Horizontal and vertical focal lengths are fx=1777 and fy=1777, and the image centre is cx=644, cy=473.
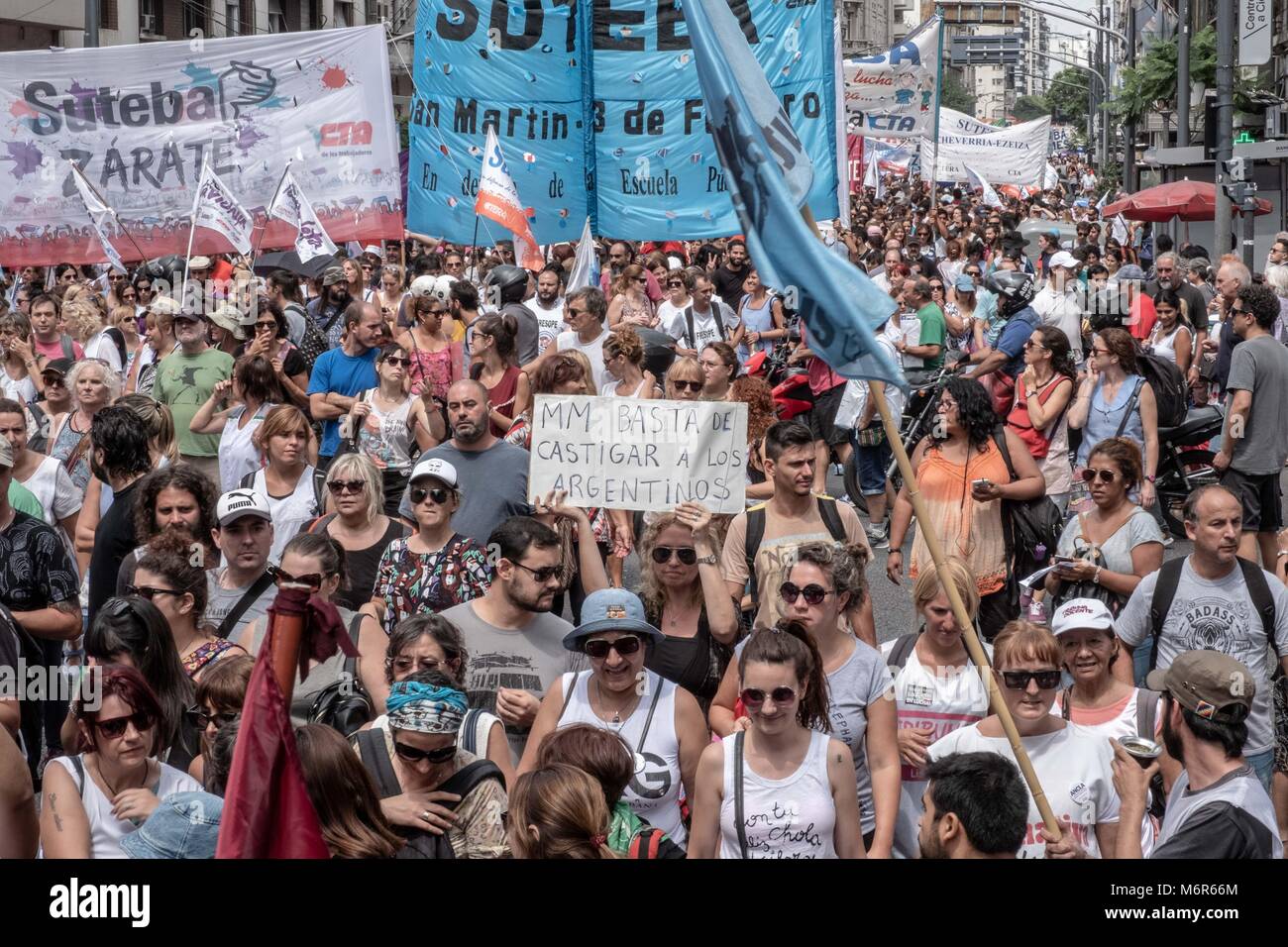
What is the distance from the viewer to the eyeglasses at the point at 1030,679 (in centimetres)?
486

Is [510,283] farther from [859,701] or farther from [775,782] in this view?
[775,782]

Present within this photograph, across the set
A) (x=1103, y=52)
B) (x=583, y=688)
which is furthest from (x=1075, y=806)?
(x=1103, y=52)

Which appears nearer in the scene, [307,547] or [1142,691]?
[1142,691]

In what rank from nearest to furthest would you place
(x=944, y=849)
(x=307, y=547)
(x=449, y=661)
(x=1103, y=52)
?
(x=944, y=849), (x=449, y=661), (x=307, y=547), (x=1103, y=52)

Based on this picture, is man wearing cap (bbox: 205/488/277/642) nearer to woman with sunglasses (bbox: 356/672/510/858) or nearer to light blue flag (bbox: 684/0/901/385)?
woman with sunglasses (bbox: 356/672/510/858)

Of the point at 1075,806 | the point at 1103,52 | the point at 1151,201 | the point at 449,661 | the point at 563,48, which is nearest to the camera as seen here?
the point at 1075,806

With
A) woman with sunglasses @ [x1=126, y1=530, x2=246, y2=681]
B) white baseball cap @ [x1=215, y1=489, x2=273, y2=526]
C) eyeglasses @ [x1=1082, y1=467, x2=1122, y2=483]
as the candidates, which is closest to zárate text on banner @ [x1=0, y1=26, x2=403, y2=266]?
white baseball cap @ [x1=215, y1=489, x2=273, y2=526]

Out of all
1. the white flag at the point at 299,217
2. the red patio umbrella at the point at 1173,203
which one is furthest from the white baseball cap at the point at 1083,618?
the red patio umbrella at the point at 1173,203

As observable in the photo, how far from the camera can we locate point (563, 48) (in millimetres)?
12875

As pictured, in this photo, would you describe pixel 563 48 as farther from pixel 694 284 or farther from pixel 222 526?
pixel 222 526

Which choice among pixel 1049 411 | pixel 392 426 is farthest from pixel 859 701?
pixel 1049 411

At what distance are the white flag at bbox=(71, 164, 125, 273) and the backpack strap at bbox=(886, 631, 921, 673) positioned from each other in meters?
10.1

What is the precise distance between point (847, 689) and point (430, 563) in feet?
5.67

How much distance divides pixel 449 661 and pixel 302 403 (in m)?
5.00
